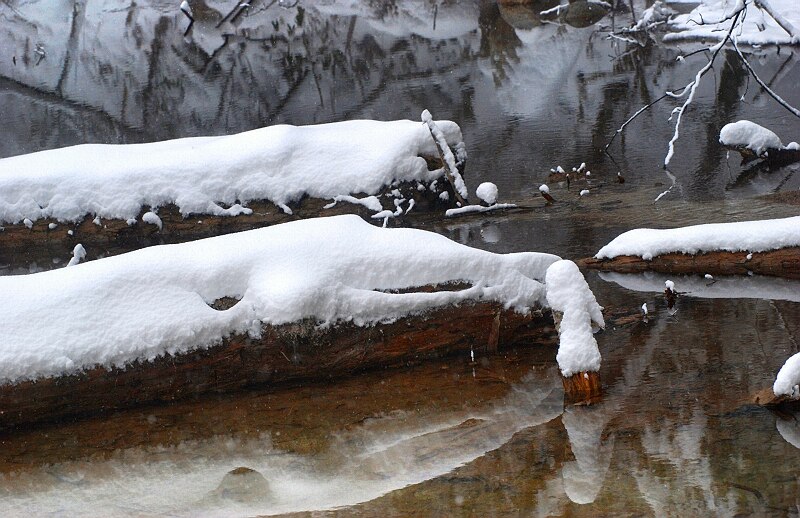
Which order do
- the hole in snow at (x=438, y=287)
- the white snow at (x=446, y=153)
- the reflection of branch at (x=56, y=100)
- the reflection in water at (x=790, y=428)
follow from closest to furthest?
the reflection in water at (x=790, y=428), the hole in snow at (x=438, y=287), the white snow at (x=446, y=153), the reflection of branch at (x=56, y=100)

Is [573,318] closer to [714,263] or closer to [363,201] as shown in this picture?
[714,263]

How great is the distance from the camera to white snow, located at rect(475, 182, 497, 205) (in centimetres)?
1085

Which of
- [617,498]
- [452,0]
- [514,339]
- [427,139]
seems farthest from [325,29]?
[617,498]

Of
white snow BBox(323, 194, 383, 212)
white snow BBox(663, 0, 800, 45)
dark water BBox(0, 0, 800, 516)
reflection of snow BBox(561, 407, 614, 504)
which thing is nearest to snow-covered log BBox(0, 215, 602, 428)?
dark water BBox(0, 0, 800, 516)

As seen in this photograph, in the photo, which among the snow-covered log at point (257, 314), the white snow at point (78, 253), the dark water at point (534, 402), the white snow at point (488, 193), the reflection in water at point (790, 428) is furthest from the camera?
the white snow at point (488, 193)

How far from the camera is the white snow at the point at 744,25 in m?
18.5

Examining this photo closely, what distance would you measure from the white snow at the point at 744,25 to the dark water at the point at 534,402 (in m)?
1.41

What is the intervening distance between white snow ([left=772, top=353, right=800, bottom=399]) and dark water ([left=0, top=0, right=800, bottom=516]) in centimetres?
19

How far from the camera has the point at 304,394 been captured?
22.6 ft

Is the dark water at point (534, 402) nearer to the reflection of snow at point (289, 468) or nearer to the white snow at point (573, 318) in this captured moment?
the reflection of snow at point (289, 468)

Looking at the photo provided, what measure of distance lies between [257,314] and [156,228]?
15.0 ft

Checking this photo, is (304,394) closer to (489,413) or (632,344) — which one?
(489,413)

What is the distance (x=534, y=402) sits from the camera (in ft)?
20.9

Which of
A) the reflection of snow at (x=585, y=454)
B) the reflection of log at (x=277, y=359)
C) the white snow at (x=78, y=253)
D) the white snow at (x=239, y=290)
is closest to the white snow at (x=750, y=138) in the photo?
the white snow at (x=239, y=290)
